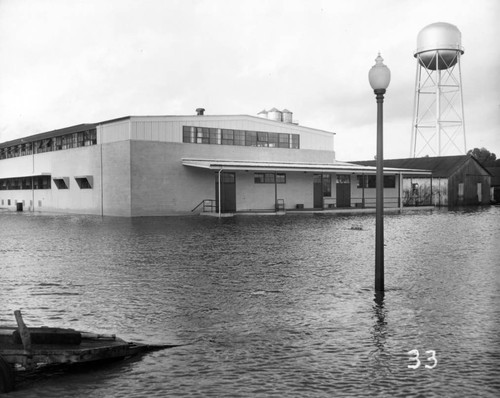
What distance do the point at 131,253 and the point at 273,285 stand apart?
20.5 ft

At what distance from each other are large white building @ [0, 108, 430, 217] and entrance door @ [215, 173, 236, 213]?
0.07m

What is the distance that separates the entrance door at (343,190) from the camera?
45.7 m

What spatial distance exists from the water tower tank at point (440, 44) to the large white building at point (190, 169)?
13.8m

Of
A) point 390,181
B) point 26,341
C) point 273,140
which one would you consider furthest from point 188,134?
point 26,341

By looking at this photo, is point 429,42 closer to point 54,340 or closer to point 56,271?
point 56,271

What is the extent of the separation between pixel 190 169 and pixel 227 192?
328cm

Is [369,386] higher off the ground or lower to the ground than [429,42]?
lower

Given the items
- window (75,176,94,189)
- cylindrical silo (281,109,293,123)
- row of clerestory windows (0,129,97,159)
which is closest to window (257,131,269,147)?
cylindrical silo (281,109,293,123)

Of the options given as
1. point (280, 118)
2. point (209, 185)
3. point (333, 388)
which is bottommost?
point (333, 388)

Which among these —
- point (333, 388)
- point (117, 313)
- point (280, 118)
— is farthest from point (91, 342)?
point (280, 118)

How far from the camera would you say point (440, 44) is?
174ft

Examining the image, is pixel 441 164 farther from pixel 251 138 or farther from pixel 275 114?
pixel 251 138

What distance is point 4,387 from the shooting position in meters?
5.06

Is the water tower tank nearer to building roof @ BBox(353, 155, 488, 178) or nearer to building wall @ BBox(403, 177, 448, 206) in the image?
building roof @ BBox(353, 155, 488, 178)
